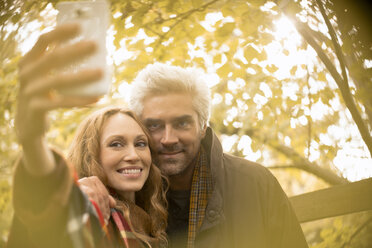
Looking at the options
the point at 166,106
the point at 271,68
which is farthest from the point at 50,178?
the point at 271,68

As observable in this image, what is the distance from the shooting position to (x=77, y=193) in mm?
1336

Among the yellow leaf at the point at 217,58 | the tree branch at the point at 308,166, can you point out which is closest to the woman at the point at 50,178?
the yellow leaf at the point at 217,58

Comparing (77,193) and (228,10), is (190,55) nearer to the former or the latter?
(228,10)

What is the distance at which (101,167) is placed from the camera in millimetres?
2088

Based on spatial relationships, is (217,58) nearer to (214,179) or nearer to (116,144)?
(214,179)

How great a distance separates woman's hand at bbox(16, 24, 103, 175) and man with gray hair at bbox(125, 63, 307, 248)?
1357 millimetres

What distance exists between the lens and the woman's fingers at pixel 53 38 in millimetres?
1104

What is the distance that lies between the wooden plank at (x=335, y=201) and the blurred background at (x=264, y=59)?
191mm

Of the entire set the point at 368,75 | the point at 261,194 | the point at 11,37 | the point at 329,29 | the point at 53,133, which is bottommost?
the point at 53,133

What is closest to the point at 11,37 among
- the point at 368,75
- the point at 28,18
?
the point at 28,18

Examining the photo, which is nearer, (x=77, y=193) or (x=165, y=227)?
(x=77, y=193)

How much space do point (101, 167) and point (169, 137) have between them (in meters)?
0.57

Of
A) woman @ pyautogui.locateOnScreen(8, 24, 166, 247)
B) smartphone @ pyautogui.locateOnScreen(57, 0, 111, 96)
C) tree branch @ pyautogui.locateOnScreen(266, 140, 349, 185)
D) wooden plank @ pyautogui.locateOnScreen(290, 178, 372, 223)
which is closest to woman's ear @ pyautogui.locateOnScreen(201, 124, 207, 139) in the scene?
wooden plank @ pyautogui.locateOnScreen(290, 178, 372, 223)

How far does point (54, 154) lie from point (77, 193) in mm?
173
